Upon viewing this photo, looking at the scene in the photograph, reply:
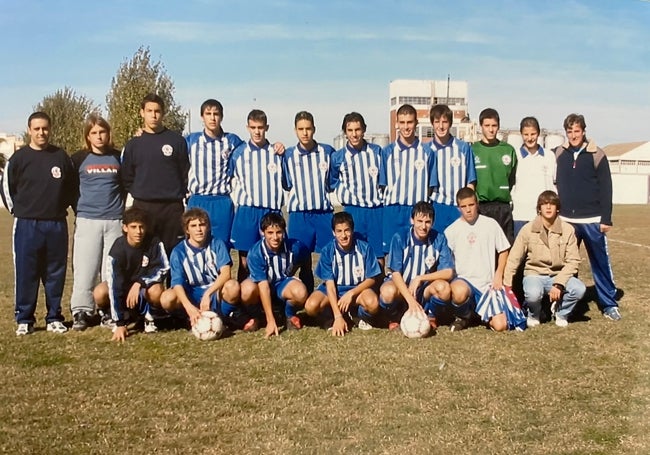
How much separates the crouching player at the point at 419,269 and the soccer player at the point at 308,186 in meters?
0.70

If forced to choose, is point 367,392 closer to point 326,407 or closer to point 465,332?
point 326,407

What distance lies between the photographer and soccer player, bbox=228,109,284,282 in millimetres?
5941

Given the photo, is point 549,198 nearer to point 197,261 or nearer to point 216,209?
point 216,209

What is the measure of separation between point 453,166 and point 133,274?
2.81 metres

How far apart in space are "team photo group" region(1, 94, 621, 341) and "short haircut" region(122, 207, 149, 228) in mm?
15

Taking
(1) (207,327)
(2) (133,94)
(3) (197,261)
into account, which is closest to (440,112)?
(3) (197,261)

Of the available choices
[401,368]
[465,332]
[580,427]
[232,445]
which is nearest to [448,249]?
[465,332]

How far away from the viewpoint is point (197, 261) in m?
5.61

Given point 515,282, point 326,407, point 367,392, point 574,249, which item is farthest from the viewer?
point 515,282

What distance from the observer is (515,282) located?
6.55 meters

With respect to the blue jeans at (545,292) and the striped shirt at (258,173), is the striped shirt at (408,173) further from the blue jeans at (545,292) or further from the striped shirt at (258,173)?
the blue jeans at (545,292)

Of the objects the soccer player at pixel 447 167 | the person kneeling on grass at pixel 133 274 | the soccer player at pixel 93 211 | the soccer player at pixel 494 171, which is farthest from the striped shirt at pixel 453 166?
the soccer player at pixel 93 211

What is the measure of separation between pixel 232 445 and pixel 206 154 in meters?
3.15

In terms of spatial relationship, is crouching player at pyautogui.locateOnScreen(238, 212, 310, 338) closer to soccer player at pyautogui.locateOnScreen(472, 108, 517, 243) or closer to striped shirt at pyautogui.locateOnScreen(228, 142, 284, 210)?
striped shirt at pyautogui.locateOnScreen(228, 142, 284, 210)
